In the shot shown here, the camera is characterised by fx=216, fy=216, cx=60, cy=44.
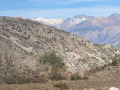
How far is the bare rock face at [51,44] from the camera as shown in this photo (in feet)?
277

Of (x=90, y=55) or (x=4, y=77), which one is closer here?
(x=4, y=77)

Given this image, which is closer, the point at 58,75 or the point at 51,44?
the point at 58,75

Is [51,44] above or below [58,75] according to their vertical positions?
above

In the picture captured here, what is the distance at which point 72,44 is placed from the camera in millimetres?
112562

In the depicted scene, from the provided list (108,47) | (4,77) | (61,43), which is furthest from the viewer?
(108,47)

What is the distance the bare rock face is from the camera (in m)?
84.3

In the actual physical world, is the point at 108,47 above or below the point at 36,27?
below

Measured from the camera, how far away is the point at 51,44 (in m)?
99.9

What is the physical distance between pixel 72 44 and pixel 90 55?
428 inches

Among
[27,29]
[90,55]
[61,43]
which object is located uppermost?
[27,29]

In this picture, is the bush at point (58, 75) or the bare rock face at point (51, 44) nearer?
the bush at point (58, 75)

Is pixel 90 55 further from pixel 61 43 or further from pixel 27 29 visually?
pixel 27 29

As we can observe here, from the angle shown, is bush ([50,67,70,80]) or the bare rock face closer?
bush ([50,67,70,80])

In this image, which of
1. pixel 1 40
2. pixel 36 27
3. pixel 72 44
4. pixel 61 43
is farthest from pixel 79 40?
pixel 1 40
